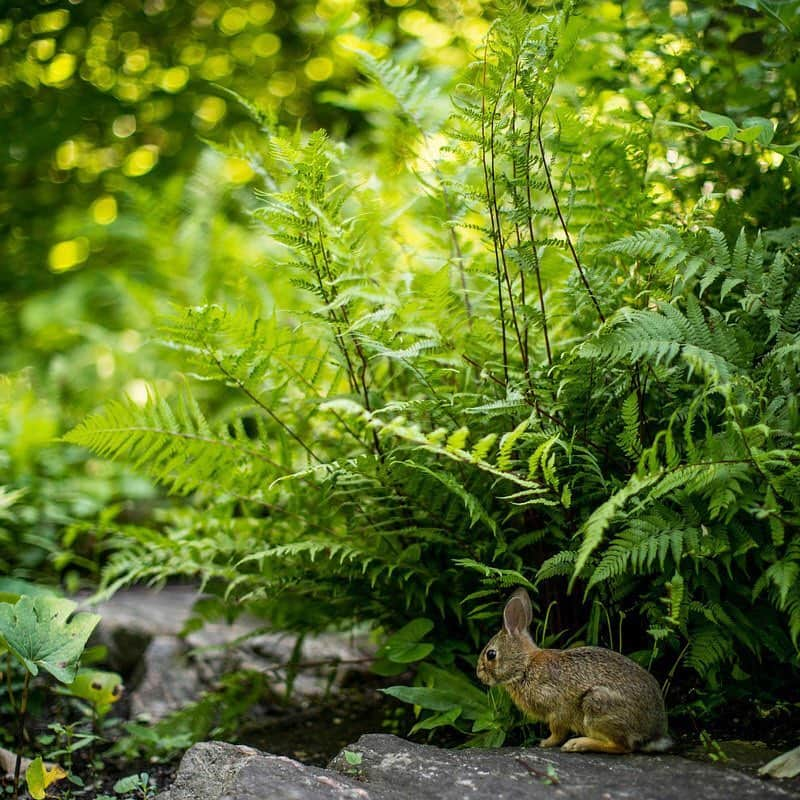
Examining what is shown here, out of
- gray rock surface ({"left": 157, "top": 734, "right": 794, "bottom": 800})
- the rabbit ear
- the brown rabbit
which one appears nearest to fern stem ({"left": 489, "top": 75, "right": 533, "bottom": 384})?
the rabbit ear

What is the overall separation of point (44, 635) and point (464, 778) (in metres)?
1.24

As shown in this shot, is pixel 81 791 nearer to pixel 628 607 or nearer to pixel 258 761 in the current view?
pixel 258 761

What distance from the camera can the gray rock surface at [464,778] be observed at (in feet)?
6.42

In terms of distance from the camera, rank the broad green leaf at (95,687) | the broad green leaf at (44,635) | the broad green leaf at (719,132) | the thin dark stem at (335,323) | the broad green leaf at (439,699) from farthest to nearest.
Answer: the broad green leaf at (95,687) → the thin dark stem at (335,323) → the broad green leaf at (439,699) → the broad green leaf at (44,635) → the broad green leaf at (719,132)

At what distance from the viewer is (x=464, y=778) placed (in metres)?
2.09

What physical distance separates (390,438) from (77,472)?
8.32 ft

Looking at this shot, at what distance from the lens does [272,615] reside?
10.2 feet

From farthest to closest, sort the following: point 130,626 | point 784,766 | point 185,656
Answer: point 130,626, point 185,656, point 784,766

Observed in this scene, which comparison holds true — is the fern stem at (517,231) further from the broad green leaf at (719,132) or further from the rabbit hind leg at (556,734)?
the rabbit hind leg at (556,734)

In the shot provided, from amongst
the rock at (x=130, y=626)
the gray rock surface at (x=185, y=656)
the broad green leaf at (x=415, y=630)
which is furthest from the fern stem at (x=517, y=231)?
the rock at (x=130, y=626)

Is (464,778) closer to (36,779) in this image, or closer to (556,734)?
(556,734)

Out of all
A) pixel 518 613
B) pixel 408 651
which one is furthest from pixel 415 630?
pixel 518 613

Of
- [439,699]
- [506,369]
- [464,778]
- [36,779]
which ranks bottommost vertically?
[36,779]

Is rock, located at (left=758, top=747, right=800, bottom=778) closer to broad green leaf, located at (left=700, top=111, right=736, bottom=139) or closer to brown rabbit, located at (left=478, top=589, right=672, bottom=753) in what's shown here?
brown rabbit, located at (left=478, top=589, right=672, bottom=753)
